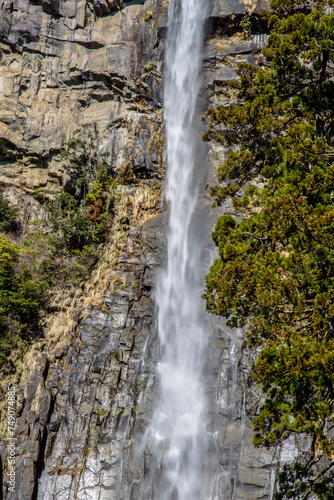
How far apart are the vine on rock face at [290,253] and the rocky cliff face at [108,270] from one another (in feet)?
15.9

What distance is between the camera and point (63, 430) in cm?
1392

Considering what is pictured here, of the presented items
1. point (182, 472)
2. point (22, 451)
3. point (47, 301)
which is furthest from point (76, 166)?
point (182, 472)

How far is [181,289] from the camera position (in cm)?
1656

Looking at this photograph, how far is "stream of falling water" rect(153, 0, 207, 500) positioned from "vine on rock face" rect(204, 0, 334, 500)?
432cm

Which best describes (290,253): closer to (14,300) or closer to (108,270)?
(108,270)

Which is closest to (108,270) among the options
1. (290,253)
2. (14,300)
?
(14,300)

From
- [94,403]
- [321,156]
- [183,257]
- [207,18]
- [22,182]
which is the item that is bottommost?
[94,403]

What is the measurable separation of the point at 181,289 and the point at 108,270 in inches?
123

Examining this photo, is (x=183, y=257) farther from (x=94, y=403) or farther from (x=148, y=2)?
(x=148, y=2)

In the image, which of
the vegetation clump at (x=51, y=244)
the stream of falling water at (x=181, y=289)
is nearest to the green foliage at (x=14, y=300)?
the vegetation clump at (x=51, y=244)

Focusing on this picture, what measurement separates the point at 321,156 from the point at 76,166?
14227mm

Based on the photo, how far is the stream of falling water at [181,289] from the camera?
41.7 feet

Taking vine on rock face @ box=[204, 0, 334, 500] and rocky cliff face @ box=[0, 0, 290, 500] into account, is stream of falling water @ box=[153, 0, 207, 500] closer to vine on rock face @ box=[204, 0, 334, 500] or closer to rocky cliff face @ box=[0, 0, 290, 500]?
rocky cliff face @ box=[0, 0, 290, 500]

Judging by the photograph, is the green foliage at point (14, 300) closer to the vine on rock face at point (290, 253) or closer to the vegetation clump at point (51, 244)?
the vegetation clump at point (51, 244)
